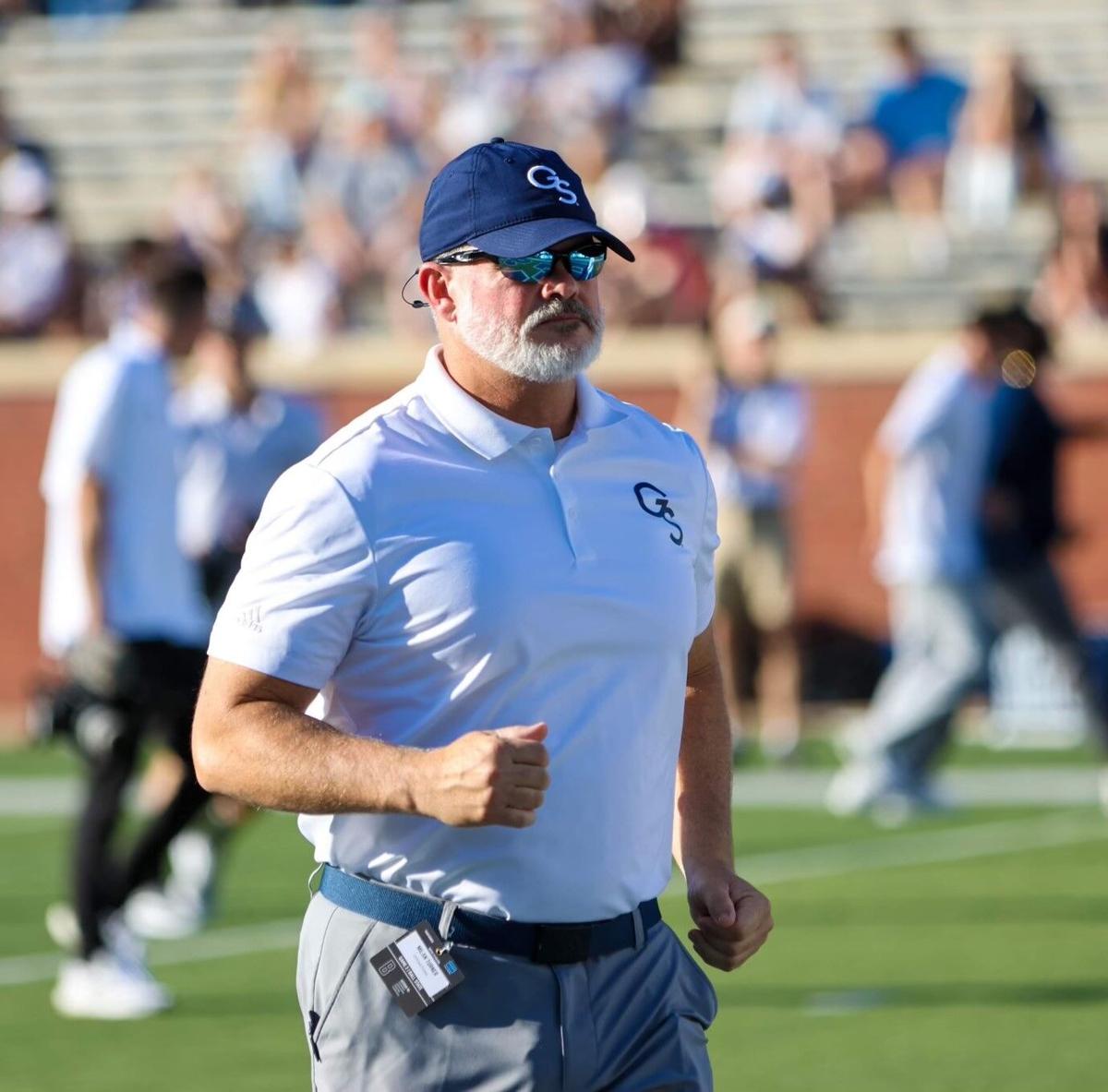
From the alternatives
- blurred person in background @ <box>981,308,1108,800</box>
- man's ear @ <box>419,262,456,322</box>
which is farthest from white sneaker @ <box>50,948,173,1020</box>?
blurred person in background @ <box>981,308,1108,800</box>

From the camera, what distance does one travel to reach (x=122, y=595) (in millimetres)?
Answer: 8930

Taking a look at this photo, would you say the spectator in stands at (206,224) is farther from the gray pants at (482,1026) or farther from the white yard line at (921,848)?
the gray pants at (482,1026)

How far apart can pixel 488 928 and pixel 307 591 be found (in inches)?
23.3

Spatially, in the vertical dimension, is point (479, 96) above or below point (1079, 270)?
above

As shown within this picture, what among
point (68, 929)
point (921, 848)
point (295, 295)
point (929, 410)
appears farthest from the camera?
point (295, 295)

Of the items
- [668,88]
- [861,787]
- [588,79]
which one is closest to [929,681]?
[861,787]

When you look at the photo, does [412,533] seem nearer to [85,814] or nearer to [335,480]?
[335,480]

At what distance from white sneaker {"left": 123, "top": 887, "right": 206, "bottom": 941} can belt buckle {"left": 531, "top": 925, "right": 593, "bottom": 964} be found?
236 inches

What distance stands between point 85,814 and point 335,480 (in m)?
4.83

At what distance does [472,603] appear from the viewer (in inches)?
163

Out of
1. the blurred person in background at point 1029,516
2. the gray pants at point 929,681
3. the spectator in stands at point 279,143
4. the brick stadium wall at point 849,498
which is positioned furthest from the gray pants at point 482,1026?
the spectator in stands at point 279,143

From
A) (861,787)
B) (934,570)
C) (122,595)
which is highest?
(122,595)

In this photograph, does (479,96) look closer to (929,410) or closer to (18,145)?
(18,145)

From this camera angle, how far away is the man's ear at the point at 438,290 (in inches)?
174
